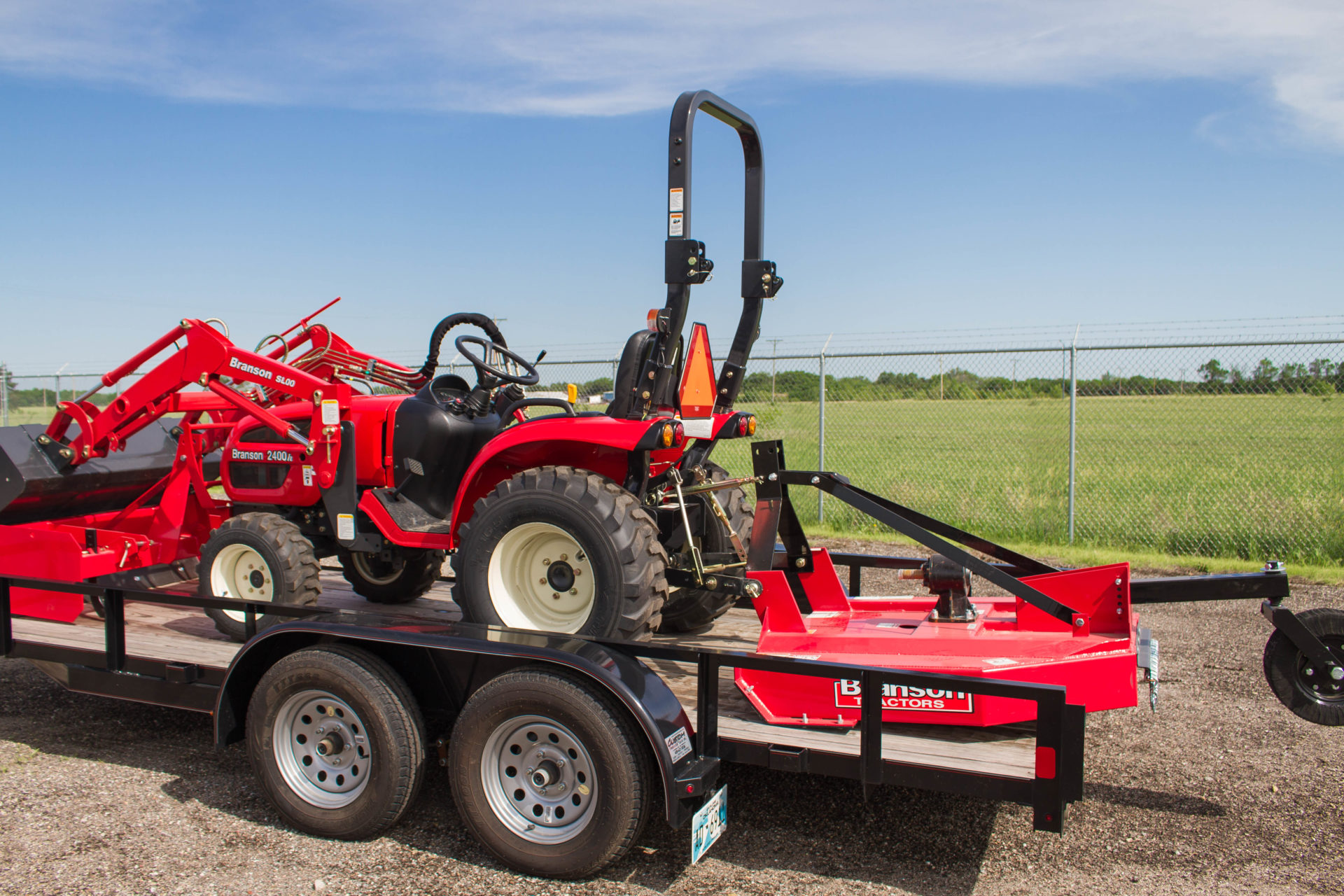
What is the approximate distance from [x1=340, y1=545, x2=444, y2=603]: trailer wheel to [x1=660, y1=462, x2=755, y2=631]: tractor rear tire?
4.97 feet

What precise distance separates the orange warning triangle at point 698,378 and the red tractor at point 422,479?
1cm

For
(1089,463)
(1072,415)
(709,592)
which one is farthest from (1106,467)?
(709,592)

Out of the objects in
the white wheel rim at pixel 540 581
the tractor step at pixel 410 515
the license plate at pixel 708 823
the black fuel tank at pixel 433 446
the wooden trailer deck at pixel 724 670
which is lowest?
the license plate at pixel 708 823

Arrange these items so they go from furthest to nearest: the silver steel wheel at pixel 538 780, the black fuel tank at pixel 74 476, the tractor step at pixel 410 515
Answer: the black fuel tank at pixel 74 476
the tractor step at pixel 410 515
the silver steel wheel at pixel 538 780

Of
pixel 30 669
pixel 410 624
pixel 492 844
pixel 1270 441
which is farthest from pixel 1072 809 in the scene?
pixel 1270 441

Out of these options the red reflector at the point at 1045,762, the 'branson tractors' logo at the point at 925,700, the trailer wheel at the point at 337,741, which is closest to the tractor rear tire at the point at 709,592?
the 'branson tractors' logo at the point at 925,700

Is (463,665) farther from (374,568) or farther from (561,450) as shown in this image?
(374,568)

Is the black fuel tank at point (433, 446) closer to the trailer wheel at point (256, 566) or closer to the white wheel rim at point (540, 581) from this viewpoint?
the trailer wheel at point (256, 566)

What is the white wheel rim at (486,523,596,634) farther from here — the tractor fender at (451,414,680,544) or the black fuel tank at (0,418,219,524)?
the black fuel tank at (0,418,219,524)

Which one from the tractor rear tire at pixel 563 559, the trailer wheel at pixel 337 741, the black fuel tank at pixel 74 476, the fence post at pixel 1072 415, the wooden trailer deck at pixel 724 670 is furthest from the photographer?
the fence post at pixel 1072 415

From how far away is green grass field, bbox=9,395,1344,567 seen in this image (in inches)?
357

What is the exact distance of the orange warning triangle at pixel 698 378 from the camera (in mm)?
4121

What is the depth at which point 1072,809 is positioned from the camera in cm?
372

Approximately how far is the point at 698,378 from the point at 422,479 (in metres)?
1.61
